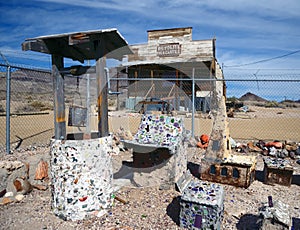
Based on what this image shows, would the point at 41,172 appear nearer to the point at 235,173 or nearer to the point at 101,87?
the point at 101,87

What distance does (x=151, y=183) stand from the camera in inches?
172

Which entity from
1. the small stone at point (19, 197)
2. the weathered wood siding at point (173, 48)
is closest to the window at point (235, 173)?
the small stone at point (19, 197)

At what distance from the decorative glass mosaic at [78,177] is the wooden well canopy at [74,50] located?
343 mm

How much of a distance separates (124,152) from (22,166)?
3.15 meters

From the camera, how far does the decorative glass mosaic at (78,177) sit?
3156 mm

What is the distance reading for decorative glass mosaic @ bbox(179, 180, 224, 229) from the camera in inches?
113

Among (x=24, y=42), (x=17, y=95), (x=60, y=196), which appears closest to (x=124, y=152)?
(x=60, y=196)

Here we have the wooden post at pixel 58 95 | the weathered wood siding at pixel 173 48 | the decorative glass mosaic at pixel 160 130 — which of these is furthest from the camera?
the weathered wood siding at pixel 173 48

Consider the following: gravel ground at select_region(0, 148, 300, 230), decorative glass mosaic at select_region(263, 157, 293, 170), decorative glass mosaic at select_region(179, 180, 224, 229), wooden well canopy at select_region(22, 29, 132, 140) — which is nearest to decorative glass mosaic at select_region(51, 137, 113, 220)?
gravel ground at select_region(0, 148, 300, 230)

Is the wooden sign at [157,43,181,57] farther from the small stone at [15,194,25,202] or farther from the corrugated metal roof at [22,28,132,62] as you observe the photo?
the small stone at [15,194,25,202]

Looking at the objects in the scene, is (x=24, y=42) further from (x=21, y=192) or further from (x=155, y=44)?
(x=155, y=44)

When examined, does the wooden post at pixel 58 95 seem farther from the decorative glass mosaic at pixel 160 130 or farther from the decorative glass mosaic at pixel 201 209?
the decorative glass mosaic at pixel 201 209

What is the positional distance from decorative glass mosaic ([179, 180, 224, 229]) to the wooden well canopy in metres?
1.50

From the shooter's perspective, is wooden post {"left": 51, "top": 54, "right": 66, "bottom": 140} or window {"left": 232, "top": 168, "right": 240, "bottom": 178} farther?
window {"left": 232, "top": 168, "right": 240, "bottom": 178}
